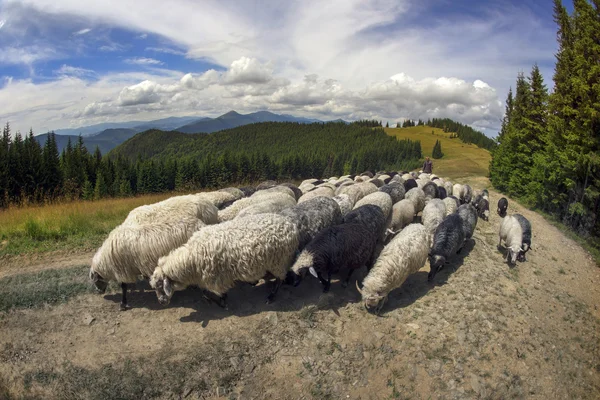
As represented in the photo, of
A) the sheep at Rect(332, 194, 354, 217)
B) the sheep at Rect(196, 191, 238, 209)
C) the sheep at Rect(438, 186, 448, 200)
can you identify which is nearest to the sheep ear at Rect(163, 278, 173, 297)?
the sheep at Rect(196, 191, 238, 209)

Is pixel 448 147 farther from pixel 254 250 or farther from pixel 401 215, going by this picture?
pixel 254 250

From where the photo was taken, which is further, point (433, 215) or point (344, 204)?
point (433, 215)

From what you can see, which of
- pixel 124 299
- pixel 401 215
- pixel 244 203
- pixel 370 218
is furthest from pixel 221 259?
pixel 401 215

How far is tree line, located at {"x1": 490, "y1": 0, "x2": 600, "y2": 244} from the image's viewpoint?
50.5ft

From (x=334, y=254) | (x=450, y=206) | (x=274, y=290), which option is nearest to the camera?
(x=274, y=290)

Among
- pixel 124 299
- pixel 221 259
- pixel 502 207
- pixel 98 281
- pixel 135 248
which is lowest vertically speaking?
pixel 124 299

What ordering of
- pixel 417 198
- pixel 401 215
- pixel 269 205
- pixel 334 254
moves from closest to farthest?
pixel 334 254
pixel 269 205
pixel 401 215
pixel 417 198

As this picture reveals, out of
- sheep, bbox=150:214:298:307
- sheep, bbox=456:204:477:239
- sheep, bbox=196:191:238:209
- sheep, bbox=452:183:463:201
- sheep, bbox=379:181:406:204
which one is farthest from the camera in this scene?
sheep, bbox=452:183:463:201

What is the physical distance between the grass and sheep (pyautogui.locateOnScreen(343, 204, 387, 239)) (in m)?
8.60

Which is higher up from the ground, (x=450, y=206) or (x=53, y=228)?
(x=450, y=206)

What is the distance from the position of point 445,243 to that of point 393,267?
2874mm

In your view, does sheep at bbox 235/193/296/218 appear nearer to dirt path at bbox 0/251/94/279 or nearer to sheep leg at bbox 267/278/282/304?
sheep leg at bbox 267/278/282/304

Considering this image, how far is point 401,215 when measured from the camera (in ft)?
41.5

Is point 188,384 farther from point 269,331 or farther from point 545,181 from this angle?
point 545,181
